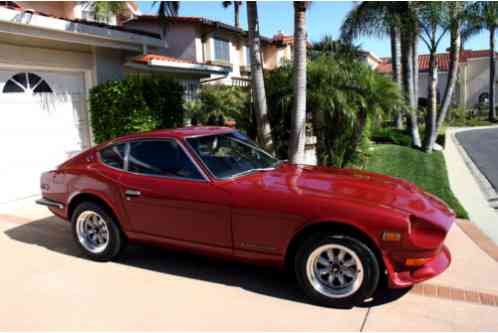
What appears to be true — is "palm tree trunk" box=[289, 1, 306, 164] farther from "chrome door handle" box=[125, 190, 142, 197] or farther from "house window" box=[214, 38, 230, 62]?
"house window" box=[214, 38, 230, 62]

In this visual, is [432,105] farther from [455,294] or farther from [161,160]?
[161,160]

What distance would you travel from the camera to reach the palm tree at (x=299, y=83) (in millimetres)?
7051

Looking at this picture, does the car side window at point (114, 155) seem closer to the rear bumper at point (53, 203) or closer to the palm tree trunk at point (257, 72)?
the rear bumper at point (53, 203)

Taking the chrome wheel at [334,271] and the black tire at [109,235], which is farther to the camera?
the black tire at [109,235]

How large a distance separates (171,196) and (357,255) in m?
1.87

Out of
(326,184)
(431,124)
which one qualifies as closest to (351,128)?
(326,184)

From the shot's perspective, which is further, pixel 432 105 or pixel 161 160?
pixel 432 105

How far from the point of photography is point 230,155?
15.4ft

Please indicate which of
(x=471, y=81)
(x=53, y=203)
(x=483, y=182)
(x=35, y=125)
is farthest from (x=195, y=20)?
(x=471, y=81)

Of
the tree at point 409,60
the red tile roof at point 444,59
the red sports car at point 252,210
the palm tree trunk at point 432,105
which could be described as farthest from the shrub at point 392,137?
the red tile roof at point 444,59

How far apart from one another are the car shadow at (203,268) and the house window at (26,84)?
3.23 m

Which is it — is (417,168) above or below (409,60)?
below

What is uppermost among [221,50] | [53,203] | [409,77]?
[221,50]

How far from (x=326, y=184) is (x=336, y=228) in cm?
58
